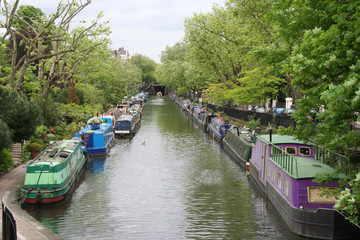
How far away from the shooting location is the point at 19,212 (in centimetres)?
2038

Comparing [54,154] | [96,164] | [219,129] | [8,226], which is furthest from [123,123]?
[8,226]

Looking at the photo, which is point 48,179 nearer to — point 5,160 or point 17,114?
point 5,160

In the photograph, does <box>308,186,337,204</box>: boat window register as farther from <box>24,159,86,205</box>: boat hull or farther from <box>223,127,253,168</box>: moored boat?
<box>223,127,253,168</box>: moored boat

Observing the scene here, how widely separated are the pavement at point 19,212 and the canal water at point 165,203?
1179 mm

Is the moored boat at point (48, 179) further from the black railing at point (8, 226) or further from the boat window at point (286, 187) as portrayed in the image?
the boat window at point (286, 187)

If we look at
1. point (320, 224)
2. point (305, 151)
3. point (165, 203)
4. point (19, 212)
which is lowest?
point (165, 203)

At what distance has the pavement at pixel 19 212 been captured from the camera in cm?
1722

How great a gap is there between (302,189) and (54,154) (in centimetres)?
1494

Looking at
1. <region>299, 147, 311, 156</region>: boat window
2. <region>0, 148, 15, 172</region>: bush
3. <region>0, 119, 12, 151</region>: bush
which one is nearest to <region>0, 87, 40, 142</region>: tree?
<region>0, 148, 15, 172</region>: bush

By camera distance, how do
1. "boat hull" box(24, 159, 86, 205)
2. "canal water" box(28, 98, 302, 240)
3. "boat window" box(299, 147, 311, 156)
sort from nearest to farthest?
1. "canal water" box(28, 98, 302, 240)
2. "boat hull" box(24, 159, 86, 205)
3. "boat window" box(299, 147, 311, 156)

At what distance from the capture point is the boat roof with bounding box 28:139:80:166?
2374 centimetres

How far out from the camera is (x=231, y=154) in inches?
1563

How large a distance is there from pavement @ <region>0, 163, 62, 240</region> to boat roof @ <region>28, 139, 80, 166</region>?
195 cm

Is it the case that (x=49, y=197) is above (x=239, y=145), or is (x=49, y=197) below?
below
